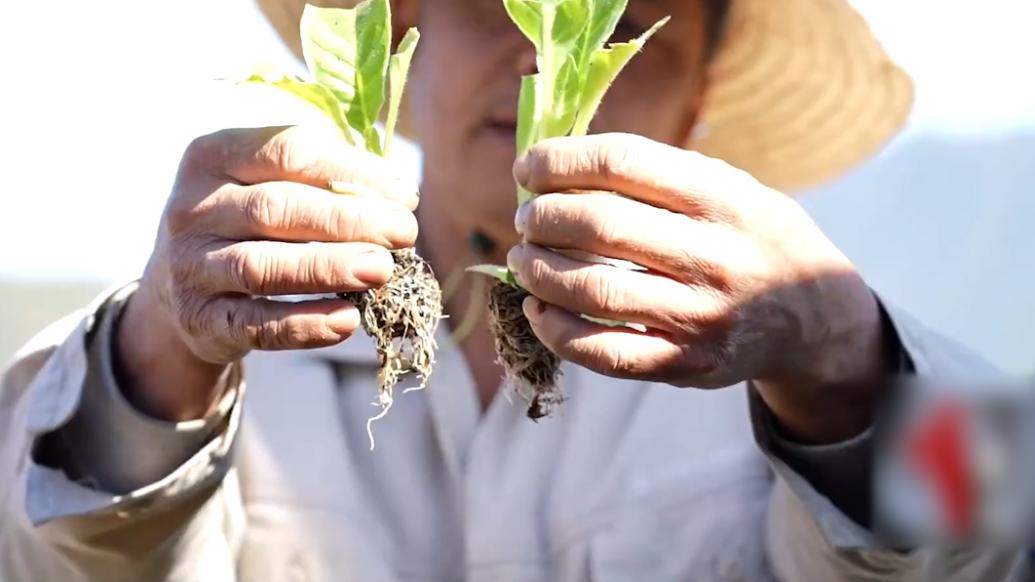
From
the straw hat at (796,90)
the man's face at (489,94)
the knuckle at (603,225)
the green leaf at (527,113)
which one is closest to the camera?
the knuckle at (603,225)

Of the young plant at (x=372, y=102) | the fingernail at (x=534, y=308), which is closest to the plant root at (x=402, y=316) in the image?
the young plant at (x=372, y=102)

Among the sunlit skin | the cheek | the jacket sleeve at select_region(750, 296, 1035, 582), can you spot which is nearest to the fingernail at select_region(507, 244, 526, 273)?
the sunlit skin

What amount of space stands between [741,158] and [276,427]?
28.9 inches

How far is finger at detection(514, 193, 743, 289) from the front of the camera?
634mm

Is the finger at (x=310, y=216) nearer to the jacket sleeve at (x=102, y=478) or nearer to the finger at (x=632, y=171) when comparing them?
the finger at (x=632, y=171)

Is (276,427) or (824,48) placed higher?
(824,48)

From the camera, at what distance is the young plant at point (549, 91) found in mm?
705

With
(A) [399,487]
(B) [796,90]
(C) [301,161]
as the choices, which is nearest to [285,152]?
(C) [301,161]

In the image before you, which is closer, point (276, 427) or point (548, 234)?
point (548, 234)

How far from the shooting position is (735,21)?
133 cm

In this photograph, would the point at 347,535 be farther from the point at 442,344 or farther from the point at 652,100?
the point at 652,100

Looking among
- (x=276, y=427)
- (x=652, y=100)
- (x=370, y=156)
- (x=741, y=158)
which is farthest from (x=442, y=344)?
(x=741, y=158)

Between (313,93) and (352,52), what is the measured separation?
37 millimetres

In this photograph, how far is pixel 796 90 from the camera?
4.67 feet
